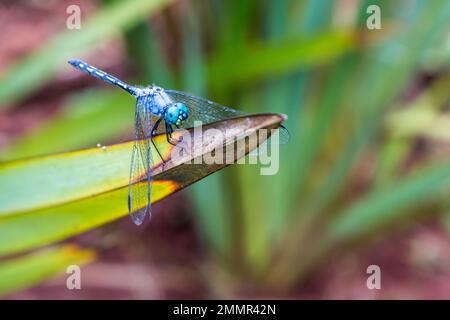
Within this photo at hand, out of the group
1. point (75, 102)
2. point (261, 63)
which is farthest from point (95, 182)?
point (75, 102)

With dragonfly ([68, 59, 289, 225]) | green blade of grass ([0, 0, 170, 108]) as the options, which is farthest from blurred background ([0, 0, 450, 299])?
dragonfly ([68, 59, 289, 225])

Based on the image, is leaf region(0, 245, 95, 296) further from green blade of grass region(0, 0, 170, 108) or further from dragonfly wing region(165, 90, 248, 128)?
green blade of grass region(0, 0, 170, 108)

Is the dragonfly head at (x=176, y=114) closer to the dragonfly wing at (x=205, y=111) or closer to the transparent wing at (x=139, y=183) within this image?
the dragonfly wing at (x=205, y=111)

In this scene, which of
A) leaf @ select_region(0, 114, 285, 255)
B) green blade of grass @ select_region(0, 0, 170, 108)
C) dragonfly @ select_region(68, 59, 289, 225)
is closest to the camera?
leaf @ select_region(0, 114, 285, 255)

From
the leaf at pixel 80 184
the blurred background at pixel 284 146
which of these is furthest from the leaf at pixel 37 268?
the blurred background at pixel 284 146
